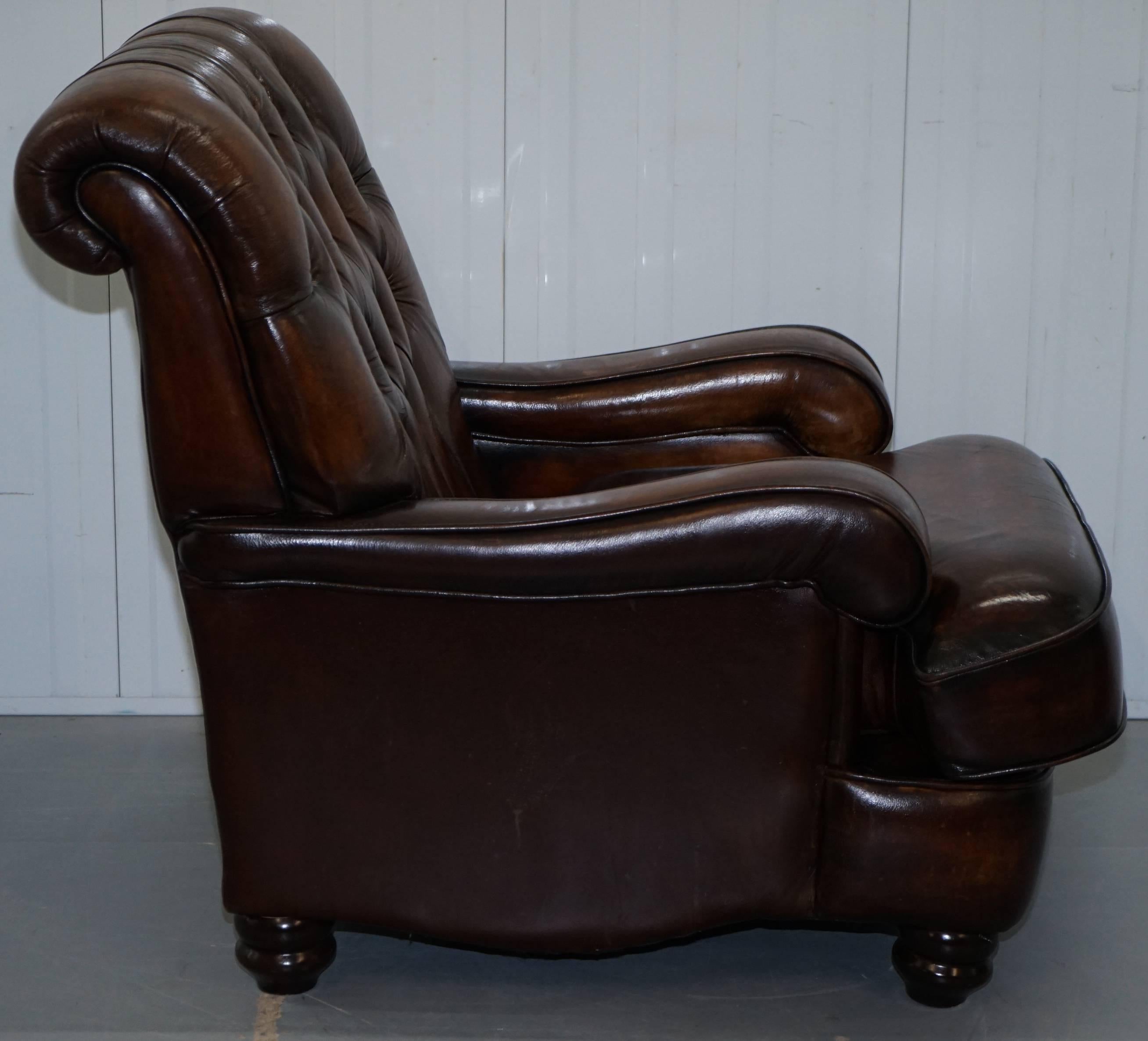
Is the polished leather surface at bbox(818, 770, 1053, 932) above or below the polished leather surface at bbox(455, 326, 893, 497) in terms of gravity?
below

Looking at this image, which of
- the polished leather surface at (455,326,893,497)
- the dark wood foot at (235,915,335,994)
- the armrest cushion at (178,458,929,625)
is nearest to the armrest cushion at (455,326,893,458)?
the polished leather surface at (455,326,893,497)

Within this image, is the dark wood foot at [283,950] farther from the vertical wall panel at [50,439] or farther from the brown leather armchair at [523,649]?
the vertical wall panel at [50,439]

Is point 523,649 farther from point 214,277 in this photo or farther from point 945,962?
point 945,962

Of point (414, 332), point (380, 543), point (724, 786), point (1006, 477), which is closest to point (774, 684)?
point (724, 786)

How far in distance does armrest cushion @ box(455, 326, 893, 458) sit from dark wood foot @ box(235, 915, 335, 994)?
81cm

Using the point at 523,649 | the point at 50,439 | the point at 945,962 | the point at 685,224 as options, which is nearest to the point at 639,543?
the point at 523,649

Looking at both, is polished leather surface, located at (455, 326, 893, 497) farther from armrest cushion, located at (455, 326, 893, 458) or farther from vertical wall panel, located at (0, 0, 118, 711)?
vertical wall panel, located at (0, 0, 118, 711)

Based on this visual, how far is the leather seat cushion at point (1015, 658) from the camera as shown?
127cm

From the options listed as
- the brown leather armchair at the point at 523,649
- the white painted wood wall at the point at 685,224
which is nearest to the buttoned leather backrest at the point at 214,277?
the brown leather armchair at the point at 523,649

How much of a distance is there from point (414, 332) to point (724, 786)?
864 mm

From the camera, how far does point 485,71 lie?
235cm

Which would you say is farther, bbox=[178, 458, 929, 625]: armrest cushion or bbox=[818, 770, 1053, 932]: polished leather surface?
bbox=[818, 770, 1053, 932]: polished leather surface

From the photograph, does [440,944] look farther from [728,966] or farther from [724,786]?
[724,786]

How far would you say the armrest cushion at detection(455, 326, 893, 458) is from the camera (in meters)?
1.83
